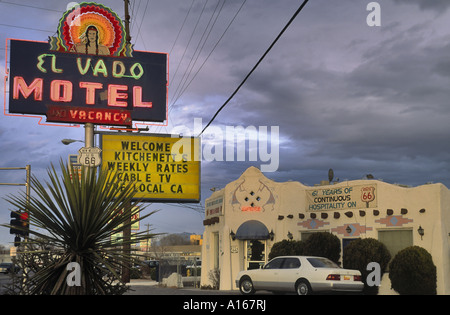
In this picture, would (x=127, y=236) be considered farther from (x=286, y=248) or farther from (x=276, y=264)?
(x=286, y=248)

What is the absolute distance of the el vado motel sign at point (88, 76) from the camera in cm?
2709

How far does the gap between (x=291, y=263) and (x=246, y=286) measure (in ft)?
9.25

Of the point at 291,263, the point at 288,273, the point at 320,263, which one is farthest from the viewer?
the point at 291,263

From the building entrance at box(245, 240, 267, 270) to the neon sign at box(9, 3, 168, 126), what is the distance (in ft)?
27.8

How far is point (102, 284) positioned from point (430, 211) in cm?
1620

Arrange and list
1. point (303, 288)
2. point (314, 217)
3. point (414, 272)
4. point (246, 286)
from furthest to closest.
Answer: point (314, 217) < point (414, 272) < point (246, 286) < point (303, 288)

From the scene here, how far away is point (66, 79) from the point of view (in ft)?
90.9

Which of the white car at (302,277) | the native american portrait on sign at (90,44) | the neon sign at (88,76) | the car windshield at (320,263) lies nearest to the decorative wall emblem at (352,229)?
the white car at (302,277)

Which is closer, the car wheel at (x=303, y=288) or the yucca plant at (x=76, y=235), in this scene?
the yucca plant at (x=76, y=235)

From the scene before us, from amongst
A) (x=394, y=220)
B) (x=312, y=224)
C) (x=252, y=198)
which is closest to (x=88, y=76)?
(x=252, y=198)

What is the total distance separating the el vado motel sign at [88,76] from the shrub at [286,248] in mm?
4862

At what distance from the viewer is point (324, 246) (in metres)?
27.0

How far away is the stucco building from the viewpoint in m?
24.8

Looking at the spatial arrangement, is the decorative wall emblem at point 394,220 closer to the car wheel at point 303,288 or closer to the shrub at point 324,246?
the shrub at point 324,246
